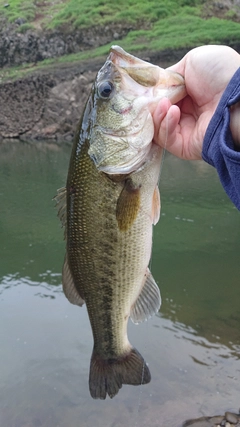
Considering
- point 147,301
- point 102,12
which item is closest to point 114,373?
point 147,301

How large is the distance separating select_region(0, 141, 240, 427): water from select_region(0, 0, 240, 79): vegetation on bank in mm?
20541

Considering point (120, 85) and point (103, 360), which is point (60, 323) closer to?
point (103, 360)

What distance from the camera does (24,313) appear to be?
23.7ft

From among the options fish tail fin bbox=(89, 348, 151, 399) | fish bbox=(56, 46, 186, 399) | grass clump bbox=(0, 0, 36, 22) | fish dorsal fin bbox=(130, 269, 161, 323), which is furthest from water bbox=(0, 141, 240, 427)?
grass clump bbox=(0, 0, 36, 22)

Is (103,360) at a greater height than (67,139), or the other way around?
(103,360)

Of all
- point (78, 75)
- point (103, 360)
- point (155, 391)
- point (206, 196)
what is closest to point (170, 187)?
point (206, 196)

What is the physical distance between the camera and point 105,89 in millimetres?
2291

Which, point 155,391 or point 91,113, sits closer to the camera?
point 91,113

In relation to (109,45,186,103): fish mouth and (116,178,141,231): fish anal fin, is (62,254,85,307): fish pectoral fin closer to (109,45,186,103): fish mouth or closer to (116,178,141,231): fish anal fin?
(116,178,141,231): fish anal fin

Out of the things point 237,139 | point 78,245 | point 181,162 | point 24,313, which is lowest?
point 181,162

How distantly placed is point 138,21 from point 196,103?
33536 millimetres

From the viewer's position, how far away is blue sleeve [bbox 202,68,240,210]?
6.68ft

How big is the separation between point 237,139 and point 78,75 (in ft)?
94.0

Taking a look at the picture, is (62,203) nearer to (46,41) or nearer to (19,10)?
(46,41)
